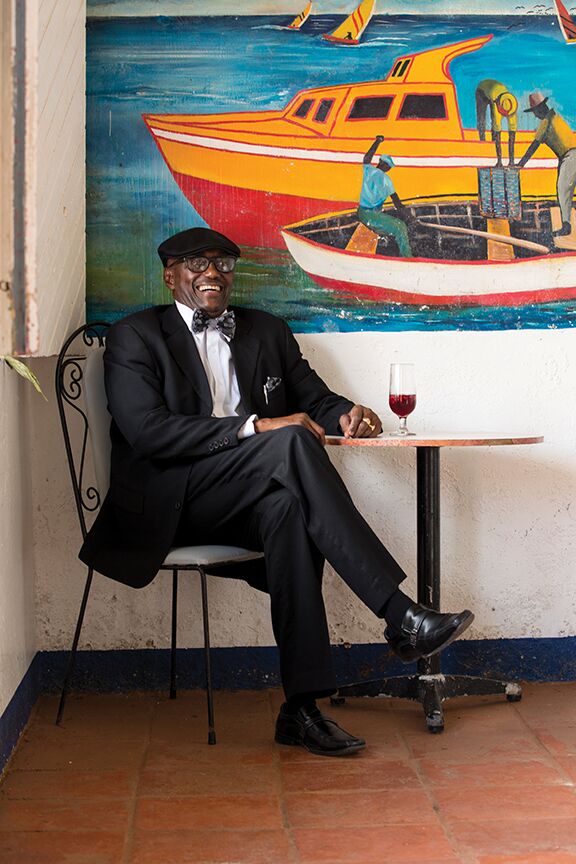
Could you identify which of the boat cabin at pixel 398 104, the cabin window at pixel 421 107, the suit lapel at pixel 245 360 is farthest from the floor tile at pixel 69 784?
the cabin window at pixel 421 107

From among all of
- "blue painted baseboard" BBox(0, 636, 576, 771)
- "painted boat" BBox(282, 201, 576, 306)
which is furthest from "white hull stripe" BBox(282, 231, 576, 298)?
"blue painted baseboard" BBox(0, 636, 576, 771)

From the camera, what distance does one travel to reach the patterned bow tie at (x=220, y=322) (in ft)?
11.5

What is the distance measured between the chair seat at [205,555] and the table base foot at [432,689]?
58cm

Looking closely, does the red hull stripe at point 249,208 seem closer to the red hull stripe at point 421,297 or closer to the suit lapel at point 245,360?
the red hull stripe at point 421,297

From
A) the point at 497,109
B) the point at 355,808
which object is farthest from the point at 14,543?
the point at 497,109

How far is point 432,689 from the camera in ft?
10.9

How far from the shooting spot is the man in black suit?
301 centimetres

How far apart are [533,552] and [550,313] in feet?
2.62

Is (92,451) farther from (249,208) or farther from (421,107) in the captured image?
(421,107)

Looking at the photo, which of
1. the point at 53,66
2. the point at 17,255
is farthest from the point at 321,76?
the point at 17,255

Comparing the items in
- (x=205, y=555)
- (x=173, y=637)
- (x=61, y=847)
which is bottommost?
(x=61, y=847)

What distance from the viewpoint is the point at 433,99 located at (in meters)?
3.73

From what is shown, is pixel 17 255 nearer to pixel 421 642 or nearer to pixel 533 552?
pixel 421 642

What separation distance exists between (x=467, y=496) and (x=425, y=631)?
36.7 inches
